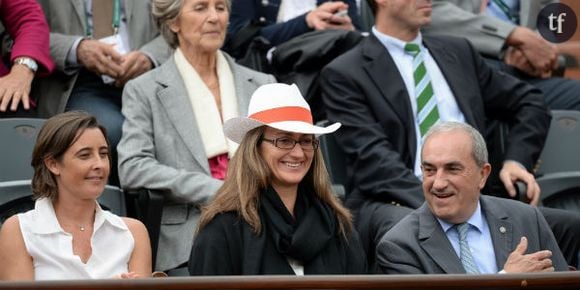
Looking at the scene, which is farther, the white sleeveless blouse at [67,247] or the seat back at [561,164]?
the seat back at [561,164]

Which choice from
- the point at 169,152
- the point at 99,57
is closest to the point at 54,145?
the point at 169,152

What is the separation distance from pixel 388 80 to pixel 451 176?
1506 mm

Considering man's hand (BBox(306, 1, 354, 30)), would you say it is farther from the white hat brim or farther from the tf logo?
the white hat brim

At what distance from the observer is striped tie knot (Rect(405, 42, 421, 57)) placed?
745 centimetres

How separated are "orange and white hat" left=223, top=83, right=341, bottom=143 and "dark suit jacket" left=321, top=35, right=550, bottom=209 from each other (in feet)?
3.76

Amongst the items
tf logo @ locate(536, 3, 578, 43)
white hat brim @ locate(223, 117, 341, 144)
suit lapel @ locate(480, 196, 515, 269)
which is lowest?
suit lapel @ locate(480, 196, 515, 269)

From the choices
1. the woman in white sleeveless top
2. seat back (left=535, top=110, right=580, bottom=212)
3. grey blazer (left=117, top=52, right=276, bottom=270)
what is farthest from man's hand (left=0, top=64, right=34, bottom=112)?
seat back (left=535, top=110, right=580, bottom=212)

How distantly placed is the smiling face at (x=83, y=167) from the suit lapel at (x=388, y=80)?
1.84 meters

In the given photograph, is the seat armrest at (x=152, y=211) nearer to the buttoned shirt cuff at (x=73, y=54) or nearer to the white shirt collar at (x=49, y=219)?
the white shirt collar at (x=49, y=219)

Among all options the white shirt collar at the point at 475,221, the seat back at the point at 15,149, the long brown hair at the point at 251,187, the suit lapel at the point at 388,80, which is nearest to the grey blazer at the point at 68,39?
the seat back at the point at 15,149

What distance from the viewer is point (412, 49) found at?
745cm

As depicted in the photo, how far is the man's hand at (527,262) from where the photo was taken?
5.39 meters

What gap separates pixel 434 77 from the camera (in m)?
7.42

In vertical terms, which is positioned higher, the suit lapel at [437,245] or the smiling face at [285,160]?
the smiling face at [285,160]
